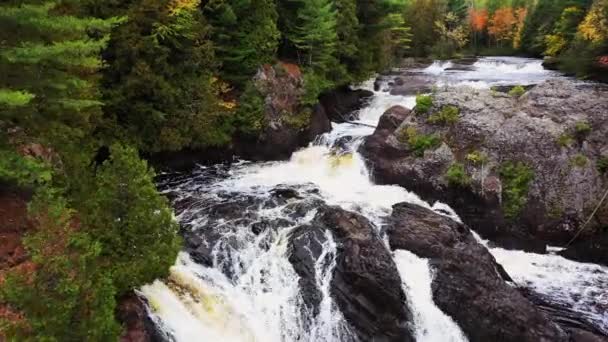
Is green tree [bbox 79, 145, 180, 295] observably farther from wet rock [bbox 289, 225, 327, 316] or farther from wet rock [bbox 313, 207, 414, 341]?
wet rock [bbox 313, 207, 414, 341]

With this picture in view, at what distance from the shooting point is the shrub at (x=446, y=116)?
17938 mm

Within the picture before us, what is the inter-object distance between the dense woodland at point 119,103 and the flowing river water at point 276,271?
1.76 m

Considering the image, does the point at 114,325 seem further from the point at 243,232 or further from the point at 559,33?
the point at 559,33

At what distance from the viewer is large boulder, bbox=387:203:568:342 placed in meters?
10.9

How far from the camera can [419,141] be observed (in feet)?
57.9

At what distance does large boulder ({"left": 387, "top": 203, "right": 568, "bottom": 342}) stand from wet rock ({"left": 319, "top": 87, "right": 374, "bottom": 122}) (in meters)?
12.6

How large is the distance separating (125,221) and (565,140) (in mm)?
15088

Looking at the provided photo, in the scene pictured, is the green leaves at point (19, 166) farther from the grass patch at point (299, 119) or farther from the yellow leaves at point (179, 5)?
the grass patch at point (299, 119)

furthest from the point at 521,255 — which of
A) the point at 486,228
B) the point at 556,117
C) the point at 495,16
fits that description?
the point at 495,16

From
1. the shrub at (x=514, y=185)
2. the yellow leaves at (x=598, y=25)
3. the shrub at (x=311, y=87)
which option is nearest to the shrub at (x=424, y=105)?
the shrub at (x=514, y=185)

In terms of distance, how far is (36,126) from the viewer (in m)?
9.44

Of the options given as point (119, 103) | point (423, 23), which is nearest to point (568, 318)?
point (119, 103)

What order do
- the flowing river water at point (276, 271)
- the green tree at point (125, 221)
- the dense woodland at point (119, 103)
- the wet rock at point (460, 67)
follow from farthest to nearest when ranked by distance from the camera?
1. the wet rock at point (460, 67)
2. the flowing river water at point (276, 271)
3. the green tree at point (125, 221)
4. the dense woodland at point (119, 103)

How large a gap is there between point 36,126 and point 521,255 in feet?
46.9
